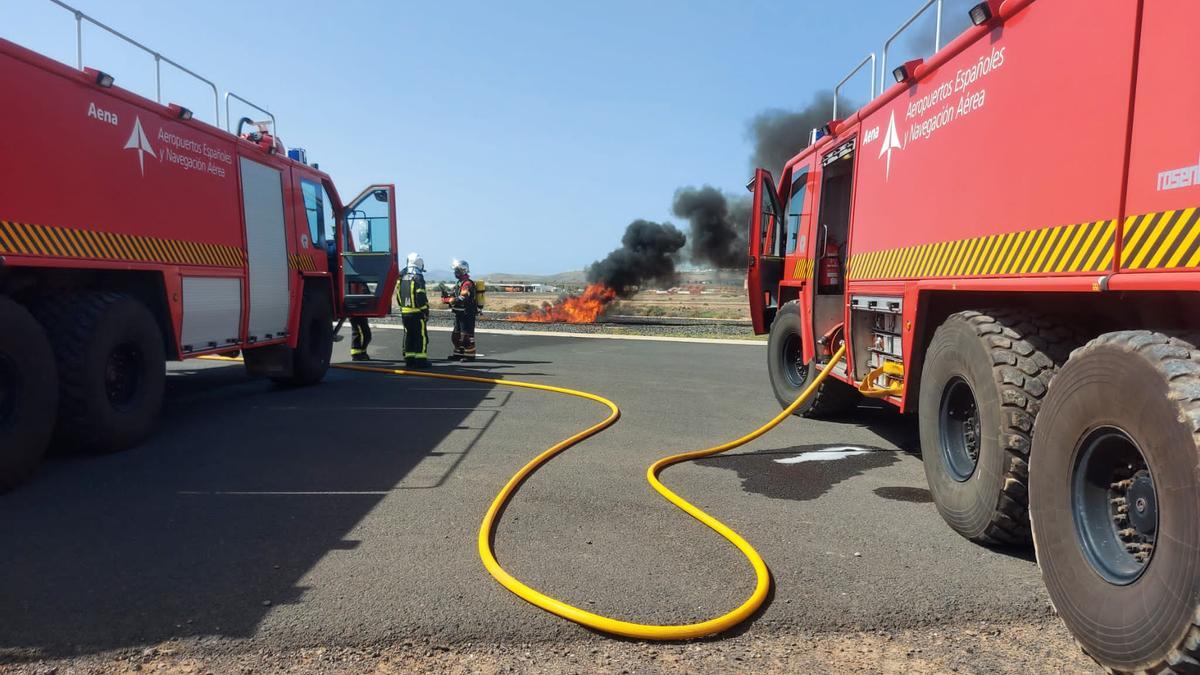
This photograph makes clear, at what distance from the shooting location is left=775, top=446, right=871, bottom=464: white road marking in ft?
18.5

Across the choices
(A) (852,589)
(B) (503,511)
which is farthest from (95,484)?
(A) (852,589)

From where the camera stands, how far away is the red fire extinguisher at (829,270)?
684 cm

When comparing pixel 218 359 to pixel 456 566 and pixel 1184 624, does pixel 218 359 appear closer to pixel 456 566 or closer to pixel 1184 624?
pixel 456 566

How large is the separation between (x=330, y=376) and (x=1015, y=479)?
941cm

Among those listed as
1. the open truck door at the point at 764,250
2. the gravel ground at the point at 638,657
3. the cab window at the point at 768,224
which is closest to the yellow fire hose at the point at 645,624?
the gravel ground at the point at 638,657

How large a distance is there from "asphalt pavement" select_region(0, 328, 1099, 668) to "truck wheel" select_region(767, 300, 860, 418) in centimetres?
38

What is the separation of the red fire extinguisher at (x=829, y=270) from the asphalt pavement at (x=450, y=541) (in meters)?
1.38

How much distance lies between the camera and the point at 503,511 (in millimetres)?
4281

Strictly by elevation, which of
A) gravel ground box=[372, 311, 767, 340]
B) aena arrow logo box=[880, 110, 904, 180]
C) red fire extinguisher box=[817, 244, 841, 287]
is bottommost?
gravel ground box=[372, 311, 767, 340]

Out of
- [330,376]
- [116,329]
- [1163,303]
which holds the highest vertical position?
[1163,303]

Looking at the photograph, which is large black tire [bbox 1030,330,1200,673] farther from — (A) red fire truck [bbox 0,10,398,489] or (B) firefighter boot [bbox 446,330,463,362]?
(B) firefighter boot [bbox 446,330,463,362]

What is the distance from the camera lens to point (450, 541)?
3775mm

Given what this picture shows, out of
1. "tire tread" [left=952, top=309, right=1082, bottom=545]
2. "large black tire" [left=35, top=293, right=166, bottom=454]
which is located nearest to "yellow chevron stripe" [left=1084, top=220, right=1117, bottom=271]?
"tire tread" [left=952, top=309, right=1082, bottom=545]

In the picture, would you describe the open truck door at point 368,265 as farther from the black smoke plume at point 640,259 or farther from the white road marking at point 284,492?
the black smoke plume at point 640,259
